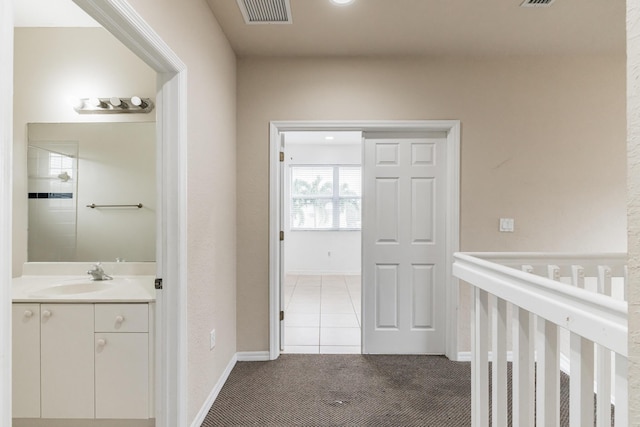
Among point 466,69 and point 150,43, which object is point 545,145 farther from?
point 150,43

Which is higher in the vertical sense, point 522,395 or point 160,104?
point 160,104

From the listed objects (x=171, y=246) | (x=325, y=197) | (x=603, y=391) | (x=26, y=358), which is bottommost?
(x=26, y=358)

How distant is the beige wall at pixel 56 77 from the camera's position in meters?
2.30

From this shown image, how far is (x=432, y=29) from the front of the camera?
248 centimetres

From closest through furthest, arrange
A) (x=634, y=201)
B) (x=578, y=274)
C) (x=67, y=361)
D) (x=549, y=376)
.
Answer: (x=634, y=201) < (x=549, y=376) < (x=578, y=274) < (x=67, y=361)

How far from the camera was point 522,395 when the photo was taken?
1167 millimetres

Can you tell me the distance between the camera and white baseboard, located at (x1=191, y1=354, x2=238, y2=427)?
200 cm

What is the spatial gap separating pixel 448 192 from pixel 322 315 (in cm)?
220

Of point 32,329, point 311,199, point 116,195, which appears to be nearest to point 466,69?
point 116,195

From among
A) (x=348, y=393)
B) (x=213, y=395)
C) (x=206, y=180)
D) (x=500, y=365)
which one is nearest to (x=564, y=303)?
(x=500, y=365)

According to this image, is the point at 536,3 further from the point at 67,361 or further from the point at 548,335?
the point at 67,361

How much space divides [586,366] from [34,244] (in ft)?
10.0

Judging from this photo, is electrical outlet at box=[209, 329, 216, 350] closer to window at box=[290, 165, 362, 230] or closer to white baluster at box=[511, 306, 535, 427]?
white baluster at box=[511, 306, 535, 427]

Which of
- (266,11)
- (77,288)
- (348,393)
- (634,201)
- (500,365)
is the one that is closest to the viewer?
(634,201)
